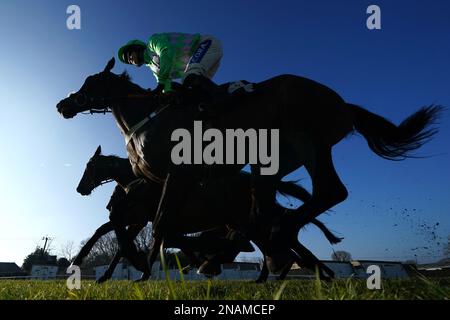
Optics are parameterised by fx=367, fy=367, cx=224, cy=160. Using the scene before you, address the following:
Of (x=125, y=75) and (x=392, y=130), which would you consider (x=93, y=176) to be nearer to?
(x=125, y=75)

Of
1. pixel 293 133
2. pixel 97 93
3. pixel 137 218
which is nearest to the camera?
pixel 293 133

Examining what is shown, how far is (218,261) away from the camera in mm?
6457

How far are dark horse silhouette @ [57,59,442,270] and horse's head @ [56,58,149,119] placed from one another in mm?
1046

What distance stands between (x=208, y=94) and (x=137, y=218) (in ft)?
12.2

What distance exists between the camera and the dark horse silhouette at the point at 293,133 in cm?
367

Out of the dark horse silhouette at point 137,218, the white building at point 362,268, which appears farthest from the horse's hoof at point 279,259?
the white building at point 362,268

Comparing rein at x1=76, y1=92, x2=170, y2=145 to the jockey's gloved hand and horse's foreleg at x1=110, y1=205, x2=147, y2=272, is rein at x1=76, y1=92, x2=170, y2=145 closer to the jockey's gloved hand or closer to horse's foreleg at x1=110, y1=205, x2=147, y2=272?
the jockey's gloved hand

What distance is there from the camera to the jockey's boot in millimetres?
4004

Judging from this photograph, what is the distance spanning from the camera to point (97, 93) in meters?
5.49

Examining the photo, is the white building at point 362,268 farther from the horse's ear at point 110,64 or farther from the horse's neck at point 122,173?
the horse's ear at point 110,64

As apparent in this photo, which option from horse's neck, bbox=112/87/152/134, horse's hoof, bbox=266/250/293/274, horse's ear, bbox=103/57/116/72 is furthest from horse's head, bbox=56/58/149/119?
horse's hoof, bbox=266/250/293/274

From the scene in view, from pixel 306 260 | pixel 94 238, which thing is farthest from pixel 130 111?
pixel 94 238

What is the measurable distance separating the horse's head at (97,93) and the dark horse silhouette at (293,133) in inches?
41.2

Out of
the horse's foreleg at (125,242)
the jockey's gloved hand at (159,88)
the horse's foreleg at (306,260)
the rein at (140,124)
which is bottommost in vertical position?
the horse's foreleg at (306,260)
